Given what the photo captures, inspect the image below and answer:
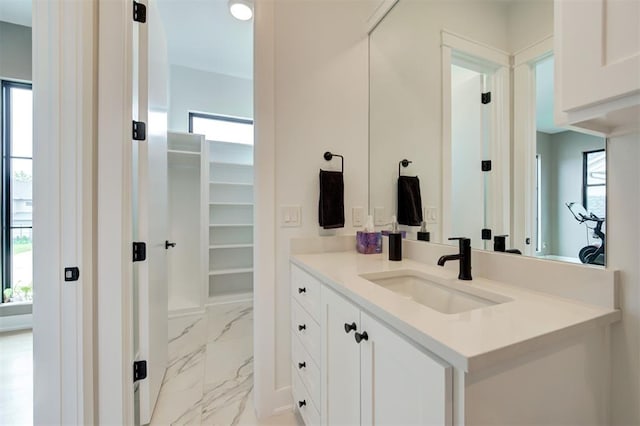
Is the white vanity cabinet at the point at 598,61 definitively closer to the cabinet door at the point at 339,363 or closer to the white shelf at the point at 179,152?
the cabinet door at the point at 339,363

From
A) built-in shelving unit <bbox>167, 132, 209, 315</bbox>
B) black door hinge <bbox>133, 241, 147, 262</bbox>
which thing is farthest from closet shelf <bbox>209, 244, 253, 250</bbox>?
black door hinge <bbox>133, 241, 147, 262</bbox>

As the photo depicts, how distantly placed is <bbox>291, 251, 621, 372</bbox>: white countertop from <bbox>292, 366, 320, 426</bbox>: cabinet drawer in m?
0.64

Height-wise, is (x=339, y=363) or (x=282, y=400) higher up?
(x=339, y=363)

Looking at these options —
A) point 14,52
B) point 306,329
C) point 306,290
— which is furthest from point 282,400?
point 14,52

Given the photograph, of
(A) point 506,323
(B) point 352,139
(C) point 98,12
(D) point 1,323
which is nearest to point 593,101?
(A) point 506,323

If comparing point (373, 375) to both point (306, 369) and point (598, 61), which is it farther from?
point (598, 61)

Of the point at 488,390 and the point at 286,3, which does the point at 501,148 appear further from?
the point at 286,3

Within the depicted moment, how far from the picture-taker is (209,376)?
6.06 ft

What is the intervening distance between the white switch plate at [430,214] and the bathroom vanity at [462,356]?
0.40 metres

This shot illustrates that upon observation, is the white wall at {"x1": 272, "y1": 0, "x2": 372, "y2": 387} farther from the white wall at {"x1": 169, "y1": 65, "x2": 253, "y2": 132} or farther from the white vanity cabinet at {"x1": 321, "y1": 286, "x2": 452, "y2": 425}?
the white wall at {"x1": 169, "y1": 65, "x2": 253, "y2": 132}

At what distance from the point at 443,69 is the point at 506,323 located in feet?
4.12

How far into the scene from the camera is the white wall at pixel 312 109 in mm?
1534

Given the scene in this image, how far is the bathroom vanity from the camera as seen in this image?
0.52m

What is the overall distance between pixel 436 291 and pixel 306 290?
58 cm
